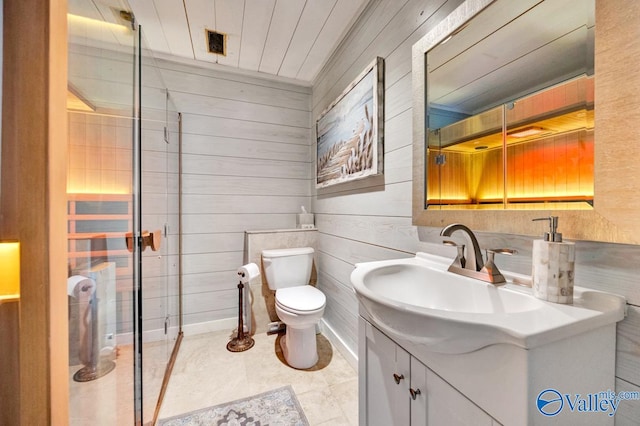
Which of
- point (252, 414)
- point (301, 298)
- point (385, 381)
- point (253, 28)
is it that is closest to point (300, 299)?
point (301, 298)

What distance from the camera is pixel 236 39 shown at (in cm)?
193

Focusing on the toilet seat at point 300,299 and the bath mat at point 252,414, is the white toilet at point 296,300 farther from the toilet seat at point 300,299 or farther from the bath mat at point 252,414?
the bath mat at point 252,414

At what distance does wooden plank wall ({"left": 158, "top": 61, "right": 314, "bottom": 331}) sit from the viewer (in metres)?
2.24

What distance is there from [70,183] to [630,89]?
1304mm

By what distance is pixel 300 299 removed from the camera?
1818mm

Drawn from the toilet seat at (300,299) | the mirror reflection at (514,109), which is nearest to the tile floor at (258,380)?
the toilet seat at (300,299)

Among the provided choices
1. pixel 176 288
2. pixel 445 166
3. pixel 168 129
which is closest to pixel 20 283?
pixel 445 166

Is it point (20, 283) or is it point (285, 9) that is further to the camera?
point (285, 9)

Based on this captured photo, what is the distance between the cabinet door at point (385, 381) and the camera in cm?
80

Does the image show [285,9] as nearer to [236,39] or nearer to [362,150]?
[236,39]

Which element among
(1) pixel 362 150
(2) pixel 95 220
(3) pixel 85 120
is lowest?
(2) pixel 95 220

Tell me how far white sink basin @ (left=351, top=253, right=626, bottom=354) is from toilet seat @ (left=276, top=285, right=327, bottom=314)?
913 millimetres

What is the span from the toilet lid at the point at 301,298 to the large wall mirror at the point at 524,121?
946 mm

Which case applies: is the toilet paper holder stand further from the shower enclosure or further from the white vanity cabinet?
the white vanity cabinet
